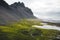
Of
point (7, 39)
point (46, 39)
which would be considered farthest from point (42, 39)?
point (7, 39)

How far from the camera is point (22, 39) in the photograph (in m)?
79.5

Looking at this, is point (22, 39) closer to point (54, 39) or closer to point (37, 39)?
point (37, 39)

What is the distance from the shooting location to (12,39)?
76.1 m

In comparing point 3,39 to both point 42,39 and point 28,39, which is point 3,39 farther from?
point 42,39

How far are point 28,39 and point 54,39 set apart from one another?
15.2m

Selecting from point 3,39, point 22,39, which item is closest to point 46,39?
point 22,39

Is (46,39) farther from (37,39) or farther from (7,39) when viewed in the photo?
(7,39)

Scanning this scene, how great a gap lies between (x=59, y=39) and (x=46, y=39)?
761 centimetres

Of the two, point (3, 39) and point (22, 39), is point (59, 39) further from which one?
point (3, 39)

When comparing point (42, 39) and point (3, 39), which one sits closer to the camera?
point (3, 39)

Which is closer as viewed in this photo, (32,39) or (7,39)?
(7,39)

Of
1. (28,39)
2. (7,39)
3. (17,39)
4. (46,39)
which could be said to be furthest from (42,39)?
(7,39)

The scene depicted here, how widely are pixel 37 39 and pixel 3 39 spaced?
19.5 metres

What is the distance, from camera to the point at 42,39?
8188cm
